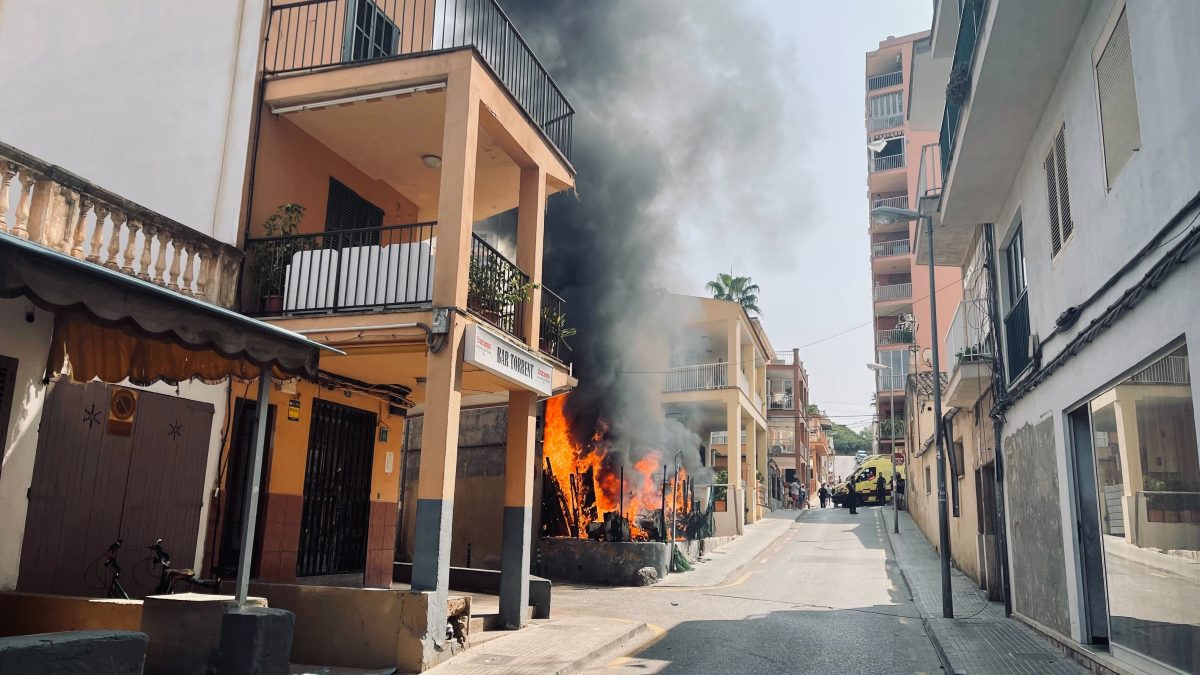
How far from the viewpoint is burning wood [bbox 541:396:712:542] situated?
1809 cm

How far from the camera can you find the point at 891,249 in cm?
4609

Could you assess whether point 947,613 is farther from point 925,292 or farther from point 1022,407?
point 925,292

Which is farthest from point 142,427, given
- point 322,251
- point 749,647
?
point 749,647

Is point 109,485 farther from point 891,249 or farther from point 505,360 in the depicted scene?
point 891,249

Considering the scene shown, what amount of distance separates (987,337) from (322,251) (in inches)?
424

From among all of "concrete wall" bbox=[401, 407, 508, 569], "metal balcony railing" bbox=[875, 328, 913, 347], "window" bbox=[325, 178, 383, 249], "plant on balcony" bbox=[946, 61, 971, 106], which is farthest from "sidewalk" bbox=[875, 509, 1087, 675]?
"metal balcony railing" bbox=[875, 328, 913, 347]

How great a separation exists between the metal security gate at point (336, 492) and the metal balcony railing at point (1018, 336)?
9.78 meters

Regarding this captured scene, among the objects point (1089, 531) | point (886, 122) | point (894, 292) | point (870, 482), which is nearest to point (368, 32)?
point (1089, 531)

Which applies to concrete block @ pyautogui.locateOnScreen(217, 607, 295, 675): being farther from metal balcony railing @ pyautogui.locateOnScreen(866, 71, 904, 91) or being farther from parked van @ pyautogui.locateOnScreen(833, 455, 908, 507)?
metal balcony railing @ pyautogui.locateOnScreen(866, 71, 904, 91)

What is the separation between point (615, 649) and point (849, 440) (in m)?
→ 111

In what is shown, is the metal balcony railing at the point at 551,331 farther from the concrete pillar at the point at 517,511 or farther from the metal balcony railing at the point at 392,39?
the metal balcony railing at the point at 392,39

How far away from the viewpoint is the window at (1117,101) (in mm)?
6938

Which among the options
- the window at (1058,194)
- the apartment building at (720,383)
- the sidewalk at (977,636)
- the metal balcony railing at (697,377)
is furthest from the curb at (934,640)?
the metal balcony railing at (697,377)

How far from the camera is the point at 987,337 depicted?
13.4 m
